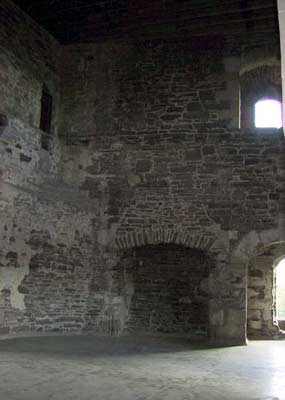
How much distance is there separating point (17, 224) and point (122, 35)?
395 centimetres

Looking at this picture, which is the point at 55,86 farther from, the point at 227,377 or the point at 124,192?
the point at 227,377

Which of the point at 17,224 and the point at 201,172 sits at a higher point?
the point at 201,172

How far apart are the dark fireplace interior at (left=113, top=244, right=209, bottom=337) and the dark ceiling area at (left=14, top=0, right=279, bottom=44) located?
395 centimetres

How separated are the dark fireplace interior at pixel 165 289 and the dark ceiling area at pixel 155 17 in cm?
395

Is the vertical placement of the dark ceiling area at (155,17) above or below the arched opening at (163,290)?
above

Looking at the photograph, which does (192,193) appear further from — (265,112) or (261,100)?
(261,100)

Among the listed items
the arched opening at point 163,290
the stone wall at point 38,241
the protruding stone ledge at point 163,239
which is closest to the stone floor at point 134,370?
the stone wall at point 38,241

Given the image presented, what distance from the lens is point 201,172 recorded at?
8.70 metres

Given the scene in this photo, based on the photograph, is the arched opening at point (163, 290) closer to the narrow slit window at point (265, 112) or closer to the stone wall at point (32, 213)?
the stone wall at point (32, 213)

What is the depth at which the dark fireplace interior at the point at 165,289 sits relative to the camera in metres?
9.06

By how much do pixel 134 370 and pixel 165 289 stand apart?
12.3 ft

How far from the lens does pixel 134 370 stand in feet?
18.3

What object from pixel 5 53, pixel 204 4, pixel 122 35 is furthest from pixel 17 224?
pixel 204 4

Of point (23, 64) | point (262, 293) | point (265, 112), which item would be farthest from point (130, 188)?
point (265, 112)
